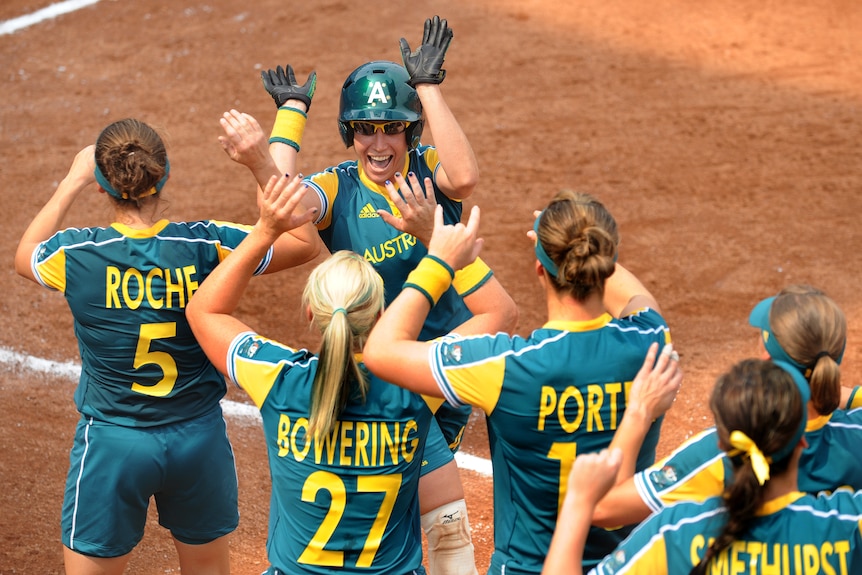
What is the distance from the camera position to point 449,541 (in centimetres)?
426

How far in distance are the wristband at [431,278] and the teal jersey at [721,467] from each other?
79 centimetres

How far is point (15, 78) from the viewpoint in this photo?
11031mm

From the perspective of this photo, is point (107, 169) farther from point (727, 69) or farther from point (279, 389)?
point (727, 69)

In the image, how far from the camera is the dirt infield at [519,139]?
6438 millimetres

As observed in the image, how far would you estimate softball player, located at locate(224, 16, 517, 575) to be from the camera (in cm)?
425

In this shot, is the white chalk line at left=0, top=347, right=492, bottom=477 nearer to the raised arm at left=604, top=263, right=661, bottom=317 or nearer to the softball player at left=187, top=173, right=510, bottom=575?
the raised arm at left=604, top=263, right=661, bottom=317

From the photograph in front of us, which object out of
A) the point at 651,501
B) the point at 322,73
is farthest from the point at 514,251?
the point at 651,501

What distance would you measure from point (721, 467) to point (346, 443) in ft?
3.54

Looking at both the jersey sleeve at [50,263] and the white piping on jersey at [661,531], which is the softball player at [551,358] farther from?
the jersey sleeve at [50,263]

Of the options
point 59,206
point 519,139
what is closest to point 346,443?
Result: point 59,206

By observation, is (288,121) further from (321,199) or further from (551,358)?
(551,358)

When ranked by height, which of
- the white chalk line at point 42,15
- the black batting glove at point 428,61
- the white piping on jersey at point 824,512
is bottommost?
the white piping on jersey at point 824,512

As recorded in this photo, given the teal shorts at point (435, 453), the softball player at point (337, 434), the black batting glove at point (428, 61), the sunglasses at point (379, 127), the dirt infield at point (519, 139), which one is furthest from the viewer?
the dirt infield at point (519, 139)

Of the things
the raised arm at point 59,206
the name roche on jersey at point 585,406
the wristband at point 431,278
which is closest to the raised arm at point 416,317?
the wristband at point 431,278
